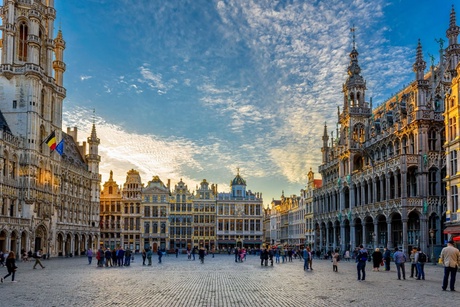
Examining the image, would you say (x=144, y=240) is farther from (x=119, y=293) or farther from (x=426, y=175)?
(x=119, y=293)

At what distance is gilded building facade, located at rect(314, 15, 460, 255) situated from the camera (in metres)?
52.0

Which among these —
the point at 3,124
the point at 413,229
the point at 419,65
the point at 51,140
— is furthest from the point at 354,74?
the point at 3,124

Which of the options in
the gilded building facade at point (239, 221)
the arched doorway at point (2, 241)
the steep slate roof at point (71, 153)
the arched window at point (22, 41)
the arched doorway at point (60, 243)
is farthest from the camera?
the gilded building facade at point (239, 221)

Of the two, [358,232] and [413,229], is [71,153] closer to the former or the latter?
[358,232]

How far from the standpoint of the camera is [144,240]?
11744 cm

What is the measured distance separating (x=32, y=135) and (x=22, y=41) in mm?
13442

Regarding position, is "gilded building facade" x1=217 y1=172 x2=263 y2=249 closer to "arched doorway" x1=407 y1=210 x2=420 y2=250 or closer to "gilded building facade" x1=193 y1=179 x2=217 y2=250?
"gilded building facade" x1=193 y1=179 x2=217 y2=250

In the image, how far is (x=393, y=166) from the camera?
182 ft

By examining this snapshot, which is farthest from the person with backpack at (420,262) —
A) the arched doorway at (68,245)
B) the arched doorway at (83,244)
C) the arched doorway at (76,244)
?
the arched doorway at (83,244)

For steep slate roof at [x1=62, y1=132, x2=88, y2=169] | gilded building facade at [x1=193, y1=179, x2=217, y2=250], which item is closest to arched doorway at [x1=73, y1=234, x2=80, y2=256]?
steep slate roof at [x1=62, y1=132, x2=88, y2=169]

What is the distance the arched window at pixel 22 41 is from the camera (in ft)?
231

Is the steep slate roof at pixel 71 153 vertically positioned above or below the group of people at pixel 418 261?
above

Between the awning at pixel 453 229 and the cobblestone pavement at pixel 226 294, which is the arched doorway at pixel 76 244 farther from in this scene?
the cobblestone pavement at pixel 226 294

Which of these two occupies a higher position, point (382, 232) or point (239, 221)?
point (382, 232)
